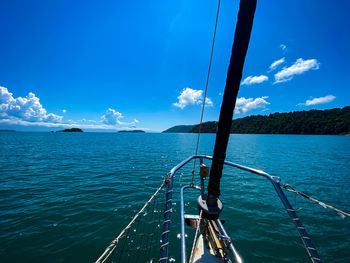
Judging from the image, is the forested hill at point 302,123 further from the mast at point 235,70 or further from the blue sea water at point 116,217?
the mast at point 235,70

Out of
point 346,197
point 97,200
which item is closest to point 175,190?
point 97,200

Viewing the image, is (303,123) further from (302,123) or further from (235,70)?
(235,70)

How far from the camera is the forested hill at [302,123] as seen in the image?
110625 mm

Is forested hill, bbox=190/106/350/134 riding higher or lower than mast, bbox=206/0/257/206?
higher

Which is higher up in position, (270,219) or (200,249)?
(200,249)

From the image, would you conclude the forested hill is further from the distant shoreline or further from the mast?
the mast

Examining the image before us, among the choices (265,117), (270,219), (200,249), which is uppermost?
(265,117)

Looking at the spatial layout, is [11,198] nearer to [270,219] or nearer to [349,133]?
[270,219]

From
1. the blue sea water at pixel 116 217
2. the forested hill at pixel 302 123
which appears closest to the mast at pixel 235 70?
the blue sea water at pixel 116 217

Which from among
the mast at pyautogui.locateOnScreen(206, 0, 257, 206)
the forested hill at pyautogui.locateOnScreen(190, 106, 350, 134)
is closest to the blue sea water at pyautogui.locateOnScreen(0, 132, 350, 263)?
the mast at pyautogui.locateOnScreen(206, 0, 257, 206)

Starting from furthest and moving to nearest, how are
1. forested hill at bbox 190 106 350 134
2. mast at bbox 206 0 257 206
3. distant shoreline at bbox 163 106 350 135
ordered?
1. forested hill at bbox 190 106 350 134
2. distant shoreline at bbox 163 106 350 135
3. mast at bbox 206 0 257 206

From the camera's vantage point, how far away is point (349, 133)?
102000 mm

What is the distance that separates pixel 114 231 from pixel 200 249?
12.8ft

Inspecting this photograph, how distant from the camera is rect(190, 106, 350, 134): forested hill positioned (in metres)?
111
